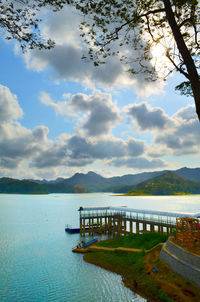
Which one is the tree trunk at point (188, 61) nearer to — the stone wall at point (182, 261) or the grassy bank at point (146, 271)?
the stone wall at point (182, 261)

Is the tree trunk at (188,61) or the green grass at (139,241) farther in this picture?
the green grass at (139,241)

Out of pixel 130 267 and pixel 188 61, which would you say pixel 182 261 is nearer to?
pixel 130 267

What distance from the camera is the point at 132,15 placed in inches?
551

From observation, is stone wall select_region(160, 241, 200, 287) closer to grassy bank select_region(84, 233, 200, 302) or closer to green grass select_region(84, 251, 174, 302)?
grassy bank select_region(84, 233, 200, 302)

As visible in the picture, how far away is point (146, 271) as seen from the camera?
26422 millimetres

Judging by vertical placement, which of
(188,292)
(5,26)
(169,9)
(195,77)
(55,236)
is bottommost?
(55,236)

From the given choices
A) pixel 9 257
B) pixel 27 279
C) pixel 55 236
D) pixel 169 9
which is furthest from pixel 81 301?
pixel 55 236

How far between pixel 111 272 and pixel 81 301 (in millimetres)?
7791

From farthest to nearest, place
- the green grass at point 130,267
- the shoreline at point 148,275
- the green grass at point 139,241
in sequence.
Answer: the green grass at point 139,241 → the green grass at point 130,267 → the shoreline at point 148,275

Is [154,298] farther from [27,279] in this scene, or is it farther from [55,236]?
[55,236]

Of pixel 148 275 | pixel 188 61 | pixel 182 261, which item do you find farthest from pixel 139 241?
pixel 188 61

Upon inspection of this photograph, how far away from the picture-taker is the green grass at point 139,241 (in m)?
34.3

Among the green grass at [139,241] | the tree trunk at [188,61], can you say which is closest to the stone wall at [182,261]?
the green grass at [139,241]

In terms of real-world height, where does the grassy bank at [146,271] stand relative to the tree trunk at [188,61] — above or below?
below
